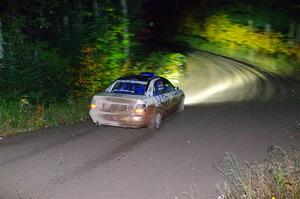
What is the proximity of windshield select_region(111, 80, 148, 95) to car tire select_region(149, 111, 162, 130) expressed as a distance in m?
0.82

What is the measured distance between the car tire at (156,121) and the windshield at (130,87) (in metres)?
0.82

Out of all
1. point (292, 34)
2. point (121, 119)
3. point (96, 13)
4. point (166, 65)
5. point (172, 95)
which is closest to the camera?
point (121, 119)

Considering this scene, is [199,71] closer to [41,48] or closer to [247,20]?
[247,20]

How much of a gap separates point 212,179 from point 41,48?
1007 centimetres

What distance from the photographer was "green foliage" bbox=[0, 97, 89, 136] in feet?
42.0

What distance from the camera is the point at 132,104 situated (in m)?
12.1

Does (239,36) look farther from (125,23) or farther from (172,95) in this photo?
Answer: (172,95)

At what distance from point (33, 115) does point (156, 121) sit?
4.06 metres

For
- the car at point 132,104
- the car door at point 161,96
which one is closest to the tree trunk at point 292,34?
the car door at point 161,96

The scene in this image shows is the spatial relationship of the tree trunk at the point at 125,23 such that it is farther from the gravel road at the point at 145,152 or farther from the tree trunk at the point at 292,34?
the tree trunk at the point at 292,34

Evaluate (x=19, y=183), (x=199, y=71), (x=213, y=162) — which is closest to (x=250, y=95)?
(x=199, y=71)

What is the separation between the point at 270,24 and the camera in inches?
1252

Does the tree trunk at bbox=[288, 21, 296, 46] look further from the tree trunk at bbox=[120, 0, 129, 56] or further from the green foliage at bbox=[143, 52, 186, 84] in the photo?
the tree trunk at bbox=[120, 0, 129, 56]

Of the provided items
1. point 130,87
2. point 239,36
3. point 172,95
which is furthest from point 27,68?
point 239,36
